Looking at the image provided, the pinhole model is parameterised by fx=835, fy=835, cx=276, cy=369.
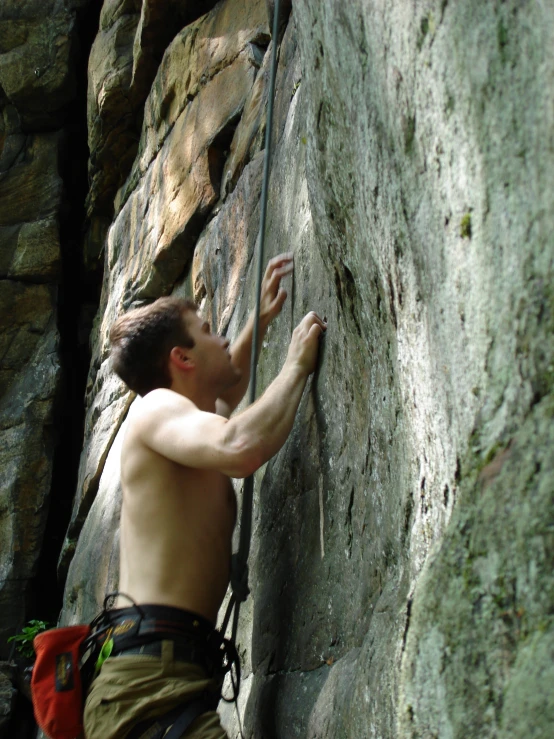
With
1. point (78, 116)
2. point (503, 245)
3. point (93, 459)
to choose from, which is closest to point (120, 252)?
point (93, 459)

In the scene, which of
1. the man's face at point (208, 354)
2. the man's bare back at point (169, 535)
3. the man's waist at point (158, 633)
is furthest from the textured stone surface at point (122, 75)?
the man's waist at point (158, 633)

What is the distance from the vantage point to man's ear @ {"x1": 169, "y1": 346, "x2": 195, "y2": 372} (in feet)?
10.00

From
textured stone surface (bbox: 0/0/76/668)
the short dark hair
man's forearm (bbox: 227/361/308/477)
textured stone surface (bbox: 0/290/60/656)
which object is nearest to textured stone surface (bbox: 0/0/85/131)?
textured stone surface (bbox: 0/0/76/668)

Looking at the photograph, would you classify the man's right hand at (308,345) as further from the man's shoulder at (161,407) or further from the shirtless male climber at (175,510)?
the man's shoulder at (161,407)

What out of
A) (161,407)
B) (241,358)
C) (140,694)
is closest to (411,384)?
(161,407)

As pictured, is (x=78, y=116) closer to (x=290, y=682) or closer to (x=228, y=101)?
(x=228, y=101)

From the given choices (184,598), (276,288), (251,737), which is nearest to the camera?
(184,598)

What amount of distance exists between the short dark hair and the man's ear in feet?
0.07

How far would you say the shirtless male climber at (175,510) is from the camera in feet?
8.10

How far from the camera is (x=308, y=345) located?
280cm

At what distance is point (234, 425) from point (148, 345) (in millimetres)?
737

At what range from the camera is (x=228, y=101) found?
518cm

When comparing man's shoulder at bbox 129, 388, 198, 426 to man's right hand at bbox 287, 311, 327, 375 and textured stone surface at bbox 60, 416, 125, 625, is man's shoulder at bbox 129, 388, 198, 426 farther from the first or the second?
textured stone surface at bbox 60, 416, 125, 625

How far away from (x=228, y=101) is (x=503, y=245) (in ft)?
13.6
